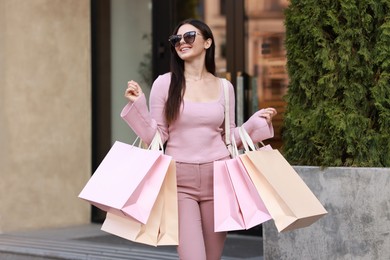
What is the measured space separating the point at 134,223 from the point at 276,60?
4.14 m

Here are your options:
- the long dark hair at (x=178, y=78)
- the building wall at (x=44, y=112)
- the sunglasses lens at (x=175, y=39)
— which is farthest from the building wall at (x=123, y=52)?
the sunglasses lens at (x=175, y=39)

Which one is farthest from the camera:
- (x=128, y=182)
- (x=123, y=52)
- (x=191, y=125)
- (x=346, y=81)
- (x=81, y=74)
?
(x=123, y=52)

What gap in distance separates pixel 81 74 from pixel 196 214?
5.06 meters

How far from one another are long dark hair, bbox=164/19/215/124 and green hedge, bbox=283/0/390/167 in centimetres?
106

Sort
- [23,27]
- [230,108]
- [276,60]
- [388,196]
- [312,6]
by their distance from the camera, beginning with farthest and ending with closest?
[23,27]
[276,60]
[312,6]
[388,196]
[230,108]

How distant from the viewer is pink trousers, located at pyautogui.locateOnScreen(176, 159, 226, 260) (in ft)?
13.0

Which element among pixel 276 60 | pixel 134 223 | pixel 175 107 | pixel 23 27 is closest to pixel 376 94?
pixel 175 107

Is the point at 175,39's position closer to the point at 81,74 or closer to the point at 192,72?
the point at 192,72

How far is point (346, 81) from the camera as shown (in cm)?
506

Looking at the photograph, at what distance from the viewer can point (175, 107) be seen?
4035 mm

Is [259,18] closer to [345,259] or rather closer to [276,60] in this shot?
[276,60]

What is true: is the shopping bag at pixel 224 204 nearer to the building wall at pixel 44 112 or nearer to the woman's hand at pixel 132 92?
the woman's hand at pixel 132 92

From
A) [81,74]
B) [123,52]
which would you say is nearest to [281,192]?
[81,74]

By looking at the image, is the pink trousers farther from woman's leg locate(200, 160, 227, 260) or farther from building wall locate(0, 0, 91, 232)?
building wall locate(0, 0, 91, 232)
